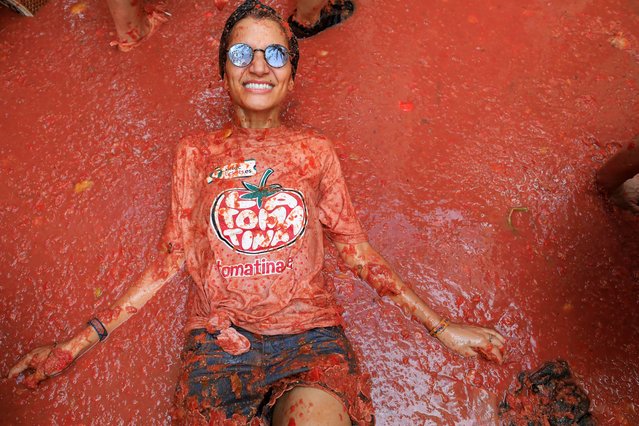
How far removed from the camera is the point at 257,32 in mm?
2340

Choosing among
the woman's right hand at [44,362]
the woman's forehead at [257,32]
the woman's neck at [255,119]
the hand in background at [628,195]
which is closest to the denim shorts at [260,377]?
the woman's right hand at [44,362]

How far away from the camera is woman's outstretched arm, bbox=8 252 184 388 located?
2242mm

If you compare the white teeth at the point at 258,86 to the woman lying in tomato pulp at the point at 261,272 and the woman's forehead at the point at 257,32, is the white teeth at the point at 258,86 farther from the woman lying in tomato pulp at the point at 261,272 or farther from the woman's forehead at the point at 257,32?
the woman's forehead at the point at 257,32

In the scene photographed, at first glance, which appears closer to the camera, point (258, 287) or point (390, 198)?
point (258, 287)

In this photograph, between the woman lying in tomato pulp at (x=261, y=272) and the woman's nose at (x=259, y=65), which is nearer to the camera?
the woman lying in tomato pulp at (x=261, y=272)

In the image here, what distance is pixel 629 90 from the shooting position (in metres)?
3.10

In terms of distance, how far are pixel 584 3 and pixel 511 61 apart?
0.73m

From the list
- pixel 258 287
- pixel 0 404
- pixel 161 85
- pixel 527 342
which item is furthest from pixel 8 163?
pixel 527 342

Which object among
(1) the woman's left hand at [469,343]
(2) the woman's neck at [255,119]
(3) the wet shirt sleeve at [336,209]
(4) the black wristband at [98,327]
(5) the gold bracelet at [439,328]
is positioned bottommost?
(1) the woman's left hand at [469,343]

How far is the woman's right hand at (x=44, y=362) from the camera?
7.34 feet

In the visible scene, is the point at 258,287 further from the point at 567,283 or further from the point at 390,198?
the point at 567,283

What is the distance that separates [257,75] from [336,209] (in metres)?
0.63

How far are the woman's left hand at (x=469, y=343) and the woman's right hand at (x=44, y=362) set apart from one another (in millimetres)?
1491

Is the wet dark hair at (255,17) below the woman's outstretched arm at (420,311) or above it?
above
